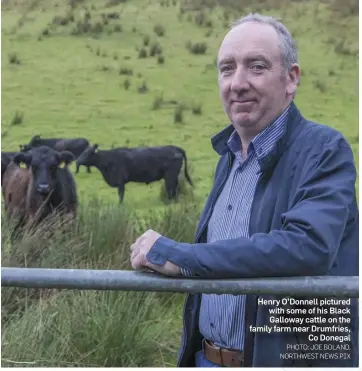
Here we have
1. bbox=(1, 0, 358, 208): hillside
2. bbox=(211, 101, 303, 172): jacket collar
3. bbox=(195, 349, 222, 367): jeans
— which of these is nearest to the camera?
bbox=(211, 101, 303, 172): jacket collar

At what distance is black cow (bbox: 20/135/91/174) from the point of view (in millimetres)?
4270

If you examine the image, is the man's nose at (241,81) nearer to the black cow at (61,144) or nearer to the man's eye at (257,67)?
the man's eye at (257,67)

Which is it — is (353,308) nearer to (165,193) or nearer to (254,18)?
(254,18)

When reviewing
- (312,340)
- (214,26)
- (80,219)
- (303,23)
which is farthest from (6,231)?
(312,340)

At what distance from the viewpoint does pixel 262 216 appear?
61.1 inches

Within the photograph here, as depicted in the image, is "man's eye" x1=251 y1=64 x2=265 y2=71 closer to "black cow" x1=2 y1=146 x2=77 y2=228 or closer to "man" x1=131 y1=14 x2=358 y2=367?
"man" x1=131 y1=14 x2=358 y2=367

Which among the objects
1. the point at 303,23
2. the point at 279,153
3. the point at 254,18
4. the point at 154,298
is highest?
the point at 303,23

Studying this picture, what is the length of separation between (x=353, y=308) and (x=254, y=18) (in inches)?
24.6

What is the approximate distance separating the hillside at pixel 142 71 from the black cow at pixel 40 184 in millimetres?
100

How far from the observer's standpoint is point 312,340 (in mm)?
1620

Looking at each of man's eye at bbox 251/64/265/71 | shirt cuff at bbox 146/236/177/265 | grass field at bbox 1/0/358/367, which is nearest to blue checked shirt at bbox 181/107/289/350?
man's eye at bbox 251/64/265/71

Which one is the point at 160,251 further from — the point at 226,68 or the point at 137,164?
the point at 137,164

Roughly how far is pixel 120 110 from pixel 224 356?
2.58m

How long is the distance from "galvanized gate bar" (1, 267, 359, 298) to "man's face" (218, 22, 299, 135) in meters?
0.36
